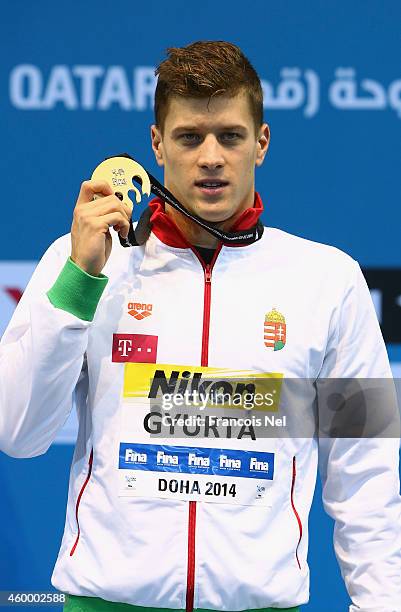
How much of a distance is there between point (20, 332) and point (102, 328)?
0.14m

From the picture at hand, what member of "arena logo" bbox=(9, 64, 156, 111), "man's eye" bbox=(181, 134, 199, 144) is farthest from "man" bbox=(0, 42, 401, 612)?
"arena logo" bbox=(9, 64, 156, 111)

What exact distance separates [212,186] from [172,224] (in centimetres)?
11

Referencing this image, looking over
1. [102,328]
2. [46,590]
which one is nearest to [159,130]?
[102,328]

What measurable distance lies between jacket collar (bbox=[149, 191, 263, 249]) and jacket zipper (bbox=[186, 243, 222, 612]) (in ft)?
0.13

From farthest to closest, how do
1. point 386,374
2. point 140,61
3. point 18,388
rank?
point 140,61, point 386,374, point 18,388

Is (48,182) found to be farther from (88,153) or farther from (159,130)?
(159,130)

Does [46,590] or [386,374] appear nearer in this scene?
[386,374]

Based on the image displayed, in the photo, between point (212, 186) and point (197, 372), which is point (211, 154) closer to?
point (212, 186)

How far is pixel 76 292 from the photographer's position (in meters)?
1.76

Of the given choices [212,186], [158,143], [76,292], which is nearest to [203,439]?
[76,292]

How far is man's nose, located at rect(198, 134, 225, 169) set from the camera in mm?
1869

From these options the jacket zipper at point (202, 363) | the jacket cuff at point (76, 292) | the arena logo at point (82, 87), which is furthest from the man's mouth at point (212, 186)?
the arena logo at point (82, 87)

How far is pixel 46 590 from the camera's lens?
2887mm

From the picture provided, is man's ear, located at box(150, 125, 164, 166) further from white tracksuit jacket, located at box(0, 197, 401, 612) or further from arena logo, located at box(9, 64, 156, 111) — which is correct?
arena logo, located at box(9, 64, 156, 111)
